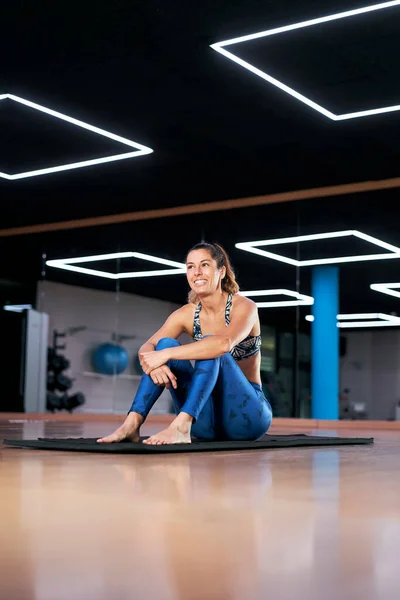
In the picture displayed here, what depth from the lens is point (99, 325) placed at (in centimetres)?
1032

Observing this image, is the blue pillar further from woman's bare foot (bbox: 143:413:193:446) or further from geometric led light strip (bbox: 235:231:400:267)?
woman's bare foot (bbox: 143:413:193:446)

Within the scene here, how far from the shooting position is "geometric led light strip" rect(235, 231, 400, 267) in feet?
27.9

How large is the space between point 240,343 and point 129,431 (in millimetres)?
627

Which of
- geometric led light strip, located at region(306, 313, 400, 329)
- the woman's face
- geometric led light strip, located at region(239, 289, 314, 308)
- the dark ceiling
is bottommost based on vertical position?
the woman's face

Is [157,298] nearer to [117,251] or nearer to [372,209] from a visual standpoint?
[117,251]

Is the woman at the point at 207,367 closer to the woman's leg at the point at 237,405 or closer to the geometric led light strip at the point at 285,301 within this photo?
the woman's leg at the point at 237,405

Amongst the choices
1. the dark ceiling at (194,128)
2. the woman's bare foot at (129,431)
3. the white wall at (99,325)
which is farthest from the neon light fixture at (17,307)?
the woman's bare foot at (129,431)

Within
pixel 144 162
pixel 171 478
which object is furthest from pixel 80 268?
pixel 171 478

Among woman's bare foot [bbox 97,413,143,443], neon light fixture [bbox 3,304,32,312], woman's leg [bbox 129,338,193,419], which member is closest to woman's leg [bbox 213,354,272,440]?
woman's leg [bbox 129,338,193,419]

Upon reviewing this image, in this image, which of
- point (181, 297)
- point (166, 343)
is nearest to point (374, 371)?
point (181, 297)

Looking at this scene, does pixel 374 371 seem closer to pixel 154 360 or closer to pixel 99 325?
pixel 99 325

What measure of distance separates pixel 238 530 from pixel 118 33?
4344mm

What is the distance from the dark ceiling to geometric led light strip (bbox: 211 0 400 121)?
7 cm

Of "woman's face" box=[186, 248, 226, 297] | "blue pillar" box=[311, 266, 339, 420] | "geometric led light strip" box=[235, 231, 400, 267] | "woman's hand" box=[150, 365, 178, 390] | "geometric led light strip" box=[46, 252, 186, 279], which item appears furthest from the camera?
"geometric led light strip" box=[46, 252, 186, 279]
